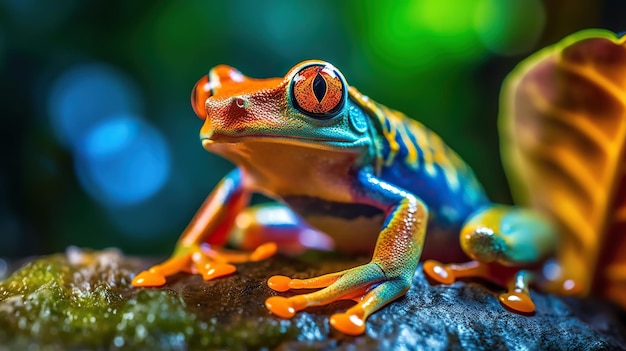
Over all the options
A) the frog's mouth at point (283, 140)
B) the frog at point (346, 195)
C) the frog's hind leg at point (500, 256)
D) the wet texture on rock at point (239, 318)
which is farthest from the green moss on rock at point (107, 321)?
the frog's hind leg at point (500, 256)

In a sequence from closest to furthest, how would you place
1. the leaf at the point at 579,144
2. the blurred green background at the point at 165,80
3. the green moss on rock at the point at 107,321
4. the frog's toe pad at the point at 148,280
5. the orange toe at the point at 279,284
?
the green moss on rock at the point at 107,321, the orange toe at the point at 279,284, the frog's toe pad at the point at 148,280, the leaf at the point at 579,144, the blurred green background at the point at 165,80

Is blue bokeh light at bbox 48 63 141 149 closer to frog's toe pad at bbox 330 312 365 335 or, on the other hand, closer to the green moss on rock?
the green moss on rock

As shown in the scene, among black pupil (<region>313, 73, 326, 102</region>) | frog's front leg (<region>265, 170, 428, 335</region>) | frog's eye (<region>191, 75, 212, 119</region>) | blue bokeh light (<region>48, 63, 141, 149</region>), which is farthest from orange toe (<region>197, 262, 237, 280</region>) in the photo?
blue bokeh light (<region>48, 63, 141, 149</region>)

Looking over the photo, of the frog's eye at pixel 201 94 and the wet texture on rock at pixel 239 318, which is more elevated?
the frog's eye at pixel 201 94

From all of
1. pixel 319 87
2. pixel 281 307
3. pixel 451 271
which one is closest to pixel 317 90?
pixel 319 87

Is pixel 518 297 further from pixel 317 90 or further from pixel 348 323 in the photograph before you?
pixel 317 90

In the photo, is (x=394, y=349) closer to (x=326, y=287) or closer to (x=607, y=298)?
(x=326, y=287)

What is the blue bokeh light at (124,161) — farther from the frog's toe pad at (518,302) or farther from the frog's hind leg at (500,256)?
the frog's toe pad at (518,302)
